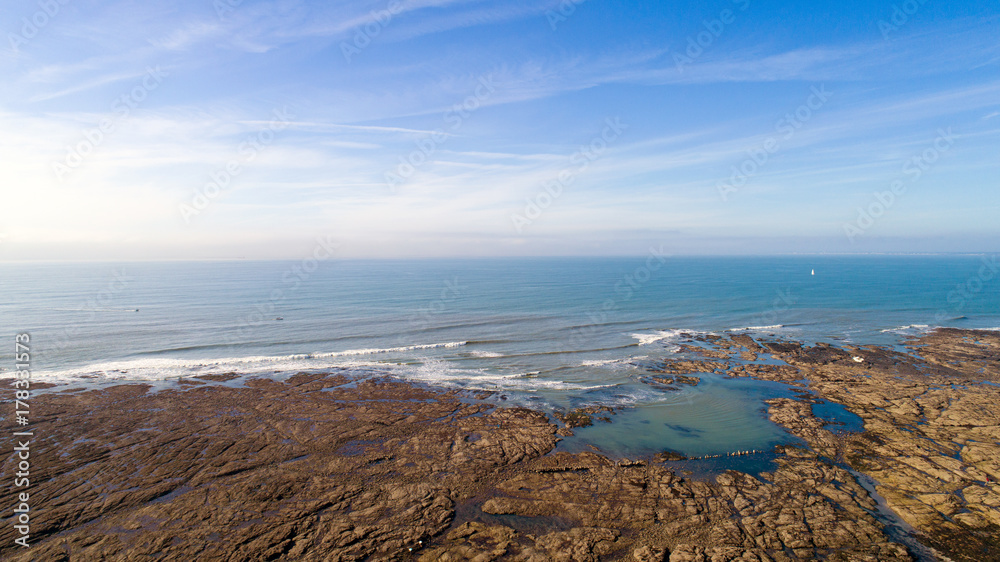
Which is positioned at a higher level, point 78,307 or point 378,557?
point 78,307

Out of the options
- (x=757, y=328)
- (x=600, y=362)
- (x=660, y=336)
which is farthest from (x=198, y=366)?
(x=757, y=328)

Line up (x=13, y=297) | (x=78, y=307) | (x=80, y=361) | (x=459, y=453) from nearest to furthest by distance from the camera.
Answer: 1. (x=459, y=453)
2. (x=80, y=361)
3. (x=78, y=307)
4. (x=13, y=297)

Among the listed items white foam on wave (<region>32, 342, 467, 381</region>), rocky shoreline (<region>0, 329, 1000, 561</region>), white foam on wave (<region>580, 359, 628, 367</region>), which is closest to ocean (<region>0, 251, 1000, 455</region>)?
white foam on wave (<region>32, 342, 467, 381</region>)

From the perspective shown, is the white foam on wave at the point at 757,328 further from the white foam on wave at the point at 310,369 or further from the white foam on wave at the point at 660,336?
the white foam on wave at the point at 310,369

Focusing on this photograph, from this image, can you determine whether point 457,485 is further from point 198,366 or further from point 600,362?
point 198,366

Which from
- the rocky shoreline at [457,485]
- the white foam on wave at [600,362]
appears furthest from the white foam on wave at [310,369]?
the white foam on wave at [600,362]

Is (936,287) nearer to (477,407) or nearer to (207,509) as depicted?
(477,407)

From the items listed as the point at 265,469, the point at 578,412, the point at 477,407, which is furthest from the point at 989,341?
the point at 265,469
